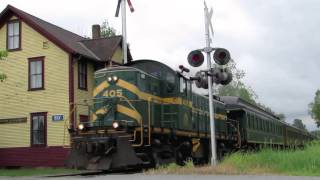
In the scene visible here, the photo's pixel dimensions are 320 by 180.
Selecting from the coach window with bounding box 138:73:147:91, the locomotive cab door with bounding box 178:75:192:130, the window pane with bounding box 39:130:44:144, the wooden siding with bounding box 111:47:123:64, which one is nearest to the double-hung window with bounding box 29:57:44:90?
the window pane with bounding box 39:130:44:144

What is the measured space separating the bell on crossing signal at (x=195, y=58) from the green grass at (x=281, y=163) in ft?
10.8

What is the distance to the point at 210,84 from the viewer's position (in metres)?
17.2

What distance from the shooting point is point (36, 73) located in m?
30.6

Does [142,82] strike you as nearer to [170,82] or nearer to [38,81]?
[170,82]

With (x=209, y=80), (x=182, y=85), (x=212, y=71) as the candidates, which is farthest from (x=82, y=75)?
(x=212, y=71)

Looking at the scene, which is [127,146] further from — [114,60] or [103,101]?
[114,60]

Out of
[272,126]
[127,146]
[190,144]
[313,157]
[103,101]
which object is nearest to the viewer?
[313,157]

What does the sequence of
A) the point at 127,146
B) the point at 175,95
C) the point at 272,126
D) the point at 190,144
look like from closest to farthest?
the point at 127,146 → the point at 175,95 → the point at 190,144 → the point at 272,126

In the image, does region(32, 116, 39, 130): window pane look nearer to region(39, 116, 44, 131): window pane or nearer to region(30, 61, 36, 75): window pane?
region(39, 116, 44, 131): window pane

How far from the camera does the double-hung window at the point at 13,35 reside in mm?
31453

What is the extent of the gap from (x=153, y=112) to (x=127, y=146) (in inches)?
104

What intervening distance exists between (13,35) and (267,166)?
69.3 ft

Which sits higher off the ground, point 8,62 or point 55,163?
point 8,62

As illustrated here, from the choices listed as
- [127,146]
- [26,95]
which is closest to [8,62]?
[26,95]
